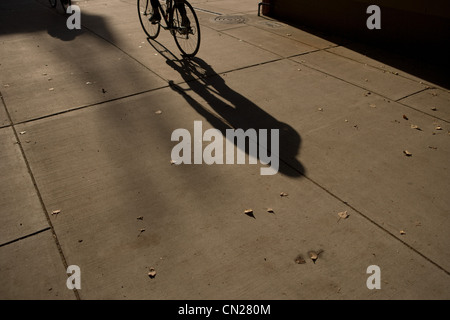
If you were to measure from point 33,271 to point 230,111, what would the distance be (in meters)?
3.23

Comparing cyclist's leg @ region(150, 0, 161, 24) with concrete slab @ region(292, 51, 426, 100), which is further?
cyclist's leg @ region(150, 0, 161, 24)

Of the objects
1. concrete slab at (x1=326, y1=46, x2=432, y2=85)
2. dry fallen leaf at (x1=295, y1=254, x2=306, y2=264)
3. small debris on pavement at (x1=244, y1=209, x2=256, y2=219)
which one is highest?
concrete slab at (x1=326, y1=46, x2=432, y2=85)

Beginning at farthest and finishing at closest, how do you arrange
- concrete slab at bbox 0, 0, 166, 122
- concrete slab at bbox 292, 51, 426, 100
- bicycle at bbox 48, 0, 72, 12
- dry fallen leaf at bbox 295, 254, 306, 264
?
bicycle at bbox 48, 0, 72, 12
concrete slab at bbox 292, 51, 426, 100
concrete slab at bbox 0, 0, 166, 122
dry fallen leaf at bbox 295, 254, 306, 264

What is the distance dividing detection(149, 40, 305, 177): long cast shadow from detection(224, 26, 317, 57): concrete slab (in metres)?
1.69

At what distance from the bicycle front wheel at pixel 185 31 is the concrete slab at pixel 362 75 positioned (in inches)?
79.7

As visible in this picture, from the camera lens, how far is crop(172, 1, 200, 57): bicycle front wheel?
621 centimetres

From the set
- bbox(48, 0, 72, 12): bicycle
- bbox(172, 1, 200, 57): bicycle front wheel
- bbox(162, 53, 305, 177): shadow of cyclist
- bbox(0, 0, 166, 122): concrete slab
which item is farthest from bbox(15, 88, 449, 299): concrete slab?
bbox(48, 0, 72, 12): bicycle

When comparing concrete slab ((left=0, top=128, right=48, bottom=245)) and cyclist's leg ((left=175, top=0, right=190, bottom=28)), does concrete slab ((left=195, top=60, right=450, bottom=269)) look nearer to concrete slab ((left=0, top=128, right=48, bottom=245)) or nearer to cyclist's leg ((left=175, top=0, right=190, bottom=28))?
cyclist's leg ((left=175, top=0, right=190, bottom=28))

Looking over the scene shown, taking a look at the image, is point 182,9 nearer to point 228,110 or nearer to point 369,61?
point 228,110

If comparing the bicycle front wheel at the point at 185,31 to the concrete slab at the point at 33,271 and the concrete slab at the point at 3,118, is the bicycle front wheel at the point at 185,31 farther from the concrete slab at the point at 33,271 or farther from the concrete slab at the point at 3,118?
the concrete slab at the point at 33,271

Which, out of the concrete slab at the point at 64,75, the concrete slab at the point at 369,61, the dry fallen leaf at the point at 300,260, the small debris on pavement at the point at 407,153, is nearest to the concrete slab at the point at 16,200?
the concrete slab at the point at 64,75

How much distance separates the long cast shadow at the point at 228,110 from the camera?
4139mm

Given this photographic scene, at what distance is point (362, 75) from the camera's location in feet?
20.2
